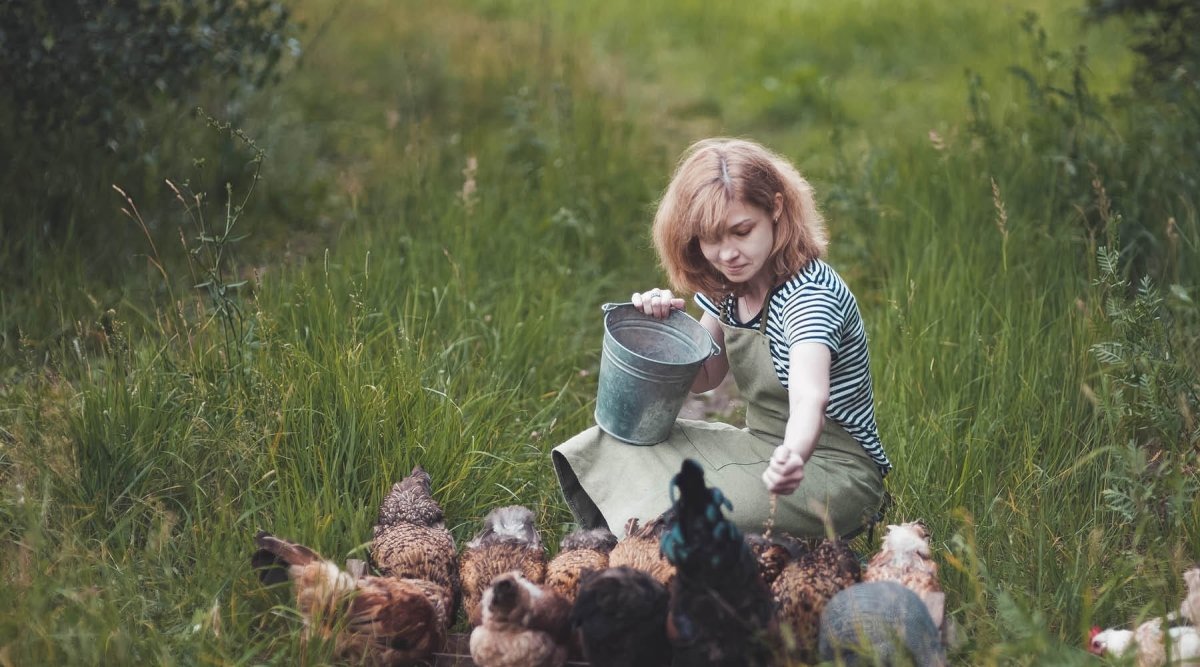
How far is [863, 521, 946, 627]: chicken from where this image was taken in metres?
2.54

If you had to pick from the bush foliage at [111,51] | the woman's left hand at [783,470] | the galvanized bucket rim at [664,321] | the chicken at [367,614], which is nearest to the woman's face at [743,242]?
the galvanized bucket rim at [664,321]

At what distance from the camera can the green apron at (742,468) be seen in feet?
9.80

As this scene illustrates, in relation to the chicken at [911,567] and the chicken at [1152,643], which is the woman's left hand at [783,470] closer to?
the chicken at [911,567]

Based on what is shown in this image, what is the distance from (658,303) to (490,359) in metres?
1.16

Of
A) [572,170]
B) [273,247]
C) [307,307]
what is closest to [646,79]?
[572,170]

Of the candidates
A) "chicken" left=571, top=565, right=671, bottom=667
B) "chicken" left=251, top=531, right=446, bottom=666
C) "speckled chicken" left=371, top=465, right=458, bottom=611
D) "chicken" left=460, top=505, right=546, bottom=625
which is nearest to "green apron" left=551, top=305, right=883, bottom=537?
"chicken" left=460, top=505, right=546, bottom=625

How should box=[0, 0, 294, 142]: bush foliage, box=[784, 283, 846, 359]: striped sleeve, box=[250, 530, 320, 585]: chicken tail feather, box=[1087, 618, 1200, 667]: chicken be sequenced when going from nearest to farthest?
box=[1087, 618, 1200, 667]: chicken < box=[250, 530, 320, 585]: chicken tail feather < box=[784, 283, 846, 359]: striped sleeve < box=[0, 0, 294, 142]: bush foliage

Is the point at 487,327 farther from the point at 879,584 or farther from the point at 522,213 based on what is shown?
the point at 879,584

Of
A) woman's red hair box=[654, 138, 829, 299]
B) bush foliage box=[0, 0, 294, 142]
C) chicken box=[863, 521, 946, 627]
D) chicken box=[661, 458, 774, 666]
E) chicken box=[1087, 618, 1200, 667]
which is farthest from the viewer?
bush foliage box=[0, 0, 294, 142]

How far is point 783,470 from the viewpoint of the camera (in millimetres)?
2498

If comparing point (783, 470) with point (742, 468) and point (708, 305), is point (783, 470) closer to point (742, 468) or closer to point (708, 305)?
point (742, 468)

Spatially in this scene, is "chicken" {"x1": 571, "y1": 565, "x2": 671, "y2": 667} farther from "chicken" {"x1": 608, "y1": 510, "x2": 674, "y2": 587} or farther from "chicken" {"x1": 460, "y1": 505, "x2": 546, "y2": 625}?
"chicken" {"x1": 460, "y1": 505, "x2": 546, "y2": 625}

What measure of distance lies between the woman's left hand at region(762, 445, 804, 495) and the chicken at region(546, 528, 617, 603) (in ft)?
1.59

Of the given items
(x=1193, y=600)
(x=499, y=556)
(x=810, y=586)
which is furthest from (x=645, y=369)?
(x=1193, y=600)
